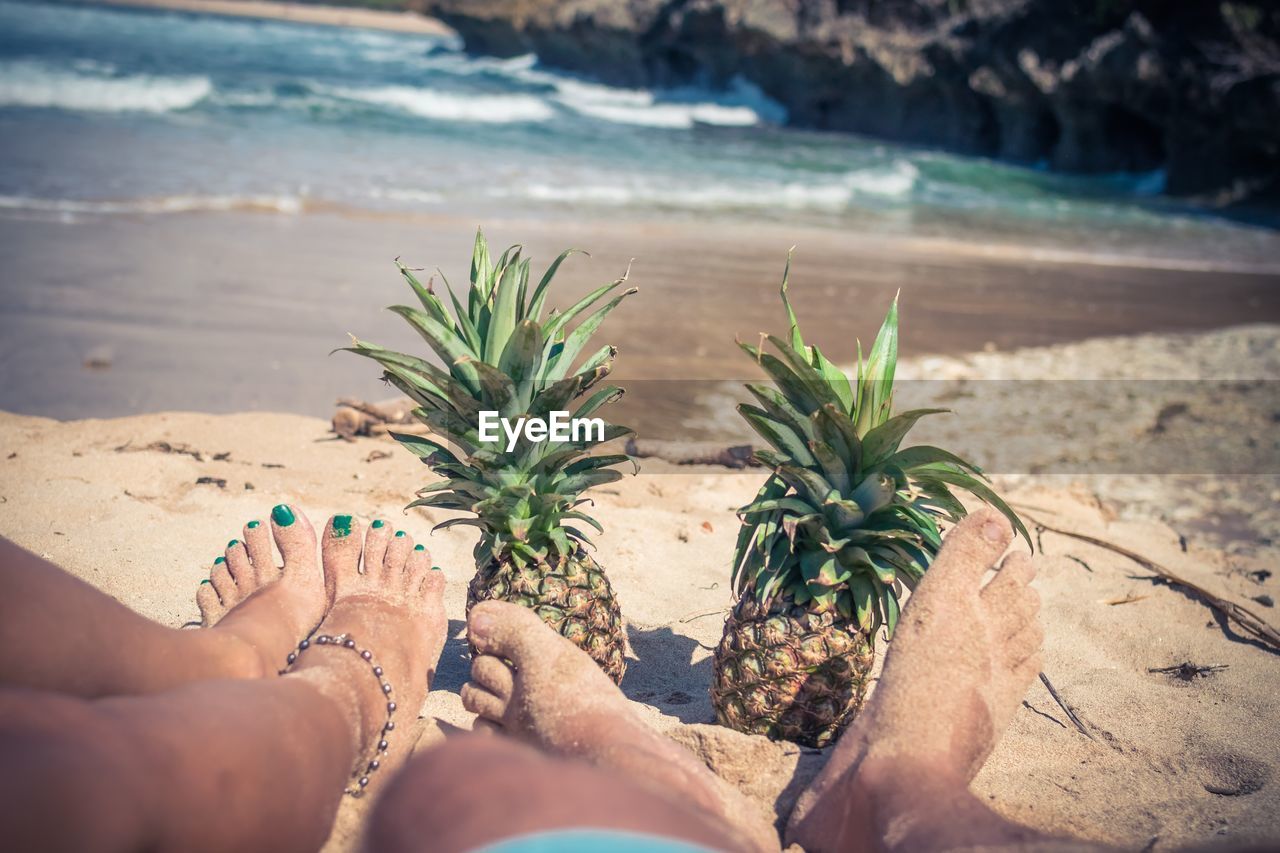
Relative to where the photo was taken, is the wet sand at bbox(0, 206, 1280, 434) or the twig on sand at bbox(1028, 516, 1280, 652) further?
the wet sand at bbox(0, 206, 1280, 434)

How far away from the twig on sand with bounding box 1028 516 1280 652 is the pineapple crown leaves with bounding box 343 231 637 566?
257cm

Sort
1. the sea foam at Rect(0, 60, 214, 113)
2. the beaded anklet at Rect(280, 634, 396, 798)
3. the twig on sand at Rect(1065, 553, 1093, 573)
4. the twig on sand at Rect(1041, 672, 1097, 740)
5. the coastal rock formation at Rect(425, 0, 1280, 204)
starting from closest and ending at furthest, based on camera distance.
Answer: the beaded anklet at Rect(280, 634, 396, 798) → the twig on sand at Rect(1041, 672, 1097, 740) → the twig on sand at Rect(1065, 553, 1093, 573) → the sea foam at Rect(0, 60, 214, 113) → the coastal rock formation at Rect(425, 0, 1280, 204)

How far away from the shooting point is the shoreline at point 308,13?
61688 mm

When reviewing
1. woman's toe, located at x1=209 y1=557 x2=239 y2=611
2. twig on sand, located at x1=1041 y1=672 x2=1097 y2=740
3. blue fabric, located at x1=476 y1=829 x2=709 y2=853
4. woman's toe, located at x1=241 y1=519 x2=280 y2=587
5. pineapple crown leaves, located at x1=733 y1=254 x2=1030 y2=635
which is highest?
pineapple crown leaves, located at x1=733 y1=254 x2=1030 y2=635

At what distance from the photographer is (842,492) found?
8.29 ft

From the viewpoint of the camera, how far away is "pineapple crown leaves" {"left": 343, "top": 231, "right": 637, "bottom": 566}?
255cm

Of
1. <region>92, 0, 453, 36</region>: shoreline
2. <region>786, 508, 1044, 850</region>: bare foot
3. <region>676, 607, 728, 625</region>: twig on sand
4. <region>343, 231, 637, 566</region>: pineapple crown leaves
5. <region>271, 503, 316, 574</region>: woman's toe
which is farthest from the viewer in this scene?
<region>92, 0, 453, 36</region>: shoreline

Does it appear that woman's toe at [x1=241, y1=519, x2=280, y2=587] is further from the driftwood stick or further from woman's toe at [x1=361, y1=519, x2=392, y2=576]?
the driftwood stick

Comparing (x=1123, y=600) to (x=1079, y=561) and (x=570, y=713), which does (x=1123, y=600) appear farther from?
(x=570, y=713)

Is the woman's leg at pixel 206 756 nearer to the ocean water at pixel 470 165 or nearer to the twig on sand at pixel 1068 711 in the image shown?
the twig on sand at pixel 1068 711

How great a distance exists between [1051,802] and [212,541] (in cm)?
306

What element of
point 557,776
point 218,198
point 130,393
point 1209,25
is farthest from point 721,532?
point 1209,25

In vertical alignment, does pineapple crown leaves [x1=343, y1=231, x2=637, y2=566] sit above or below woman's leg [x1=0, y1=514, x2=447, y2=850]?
above

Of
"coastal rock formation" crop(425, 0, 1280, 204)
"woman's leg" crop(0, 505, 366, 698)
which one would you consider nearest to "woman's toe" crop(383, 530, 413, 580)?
"woman's leg" crop(0, 505, 366, 698)
